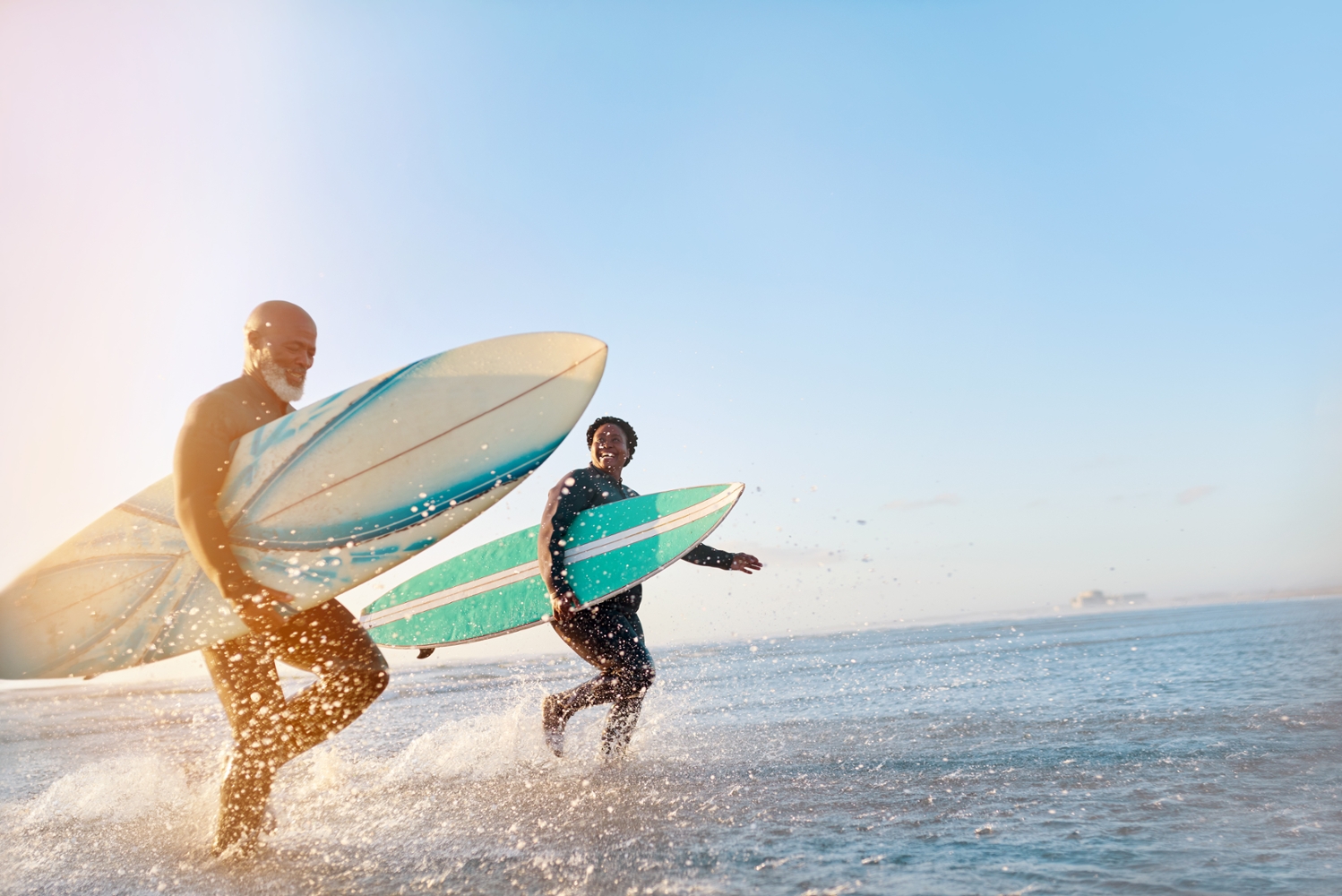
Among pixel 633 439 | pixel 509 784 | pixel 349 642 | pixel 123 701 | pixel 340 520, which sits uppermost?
pixel 633 439

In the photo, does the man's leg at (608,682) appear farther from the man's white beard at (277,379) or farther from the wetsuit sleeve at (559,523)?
the man's white beard at (277,379)

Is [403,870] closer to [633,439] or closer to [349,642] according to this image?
[349,642]

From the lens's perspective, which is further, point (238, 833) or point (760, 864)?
point (238, 833)

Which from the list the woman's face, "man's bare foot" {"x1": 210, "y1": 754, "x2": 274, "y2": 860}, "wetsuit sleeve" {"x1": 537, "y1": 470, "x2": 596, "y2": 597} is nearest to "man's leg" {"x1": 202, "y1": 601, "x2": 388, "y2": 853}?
"man's bare foot" {"x1": 210, "y1": 754, "x2": 274, "y2": 860}

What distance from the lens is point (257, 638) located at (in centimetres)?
270

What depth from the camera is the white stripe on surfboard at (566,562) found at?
4219mm

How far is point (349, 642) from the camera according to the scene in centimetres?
281

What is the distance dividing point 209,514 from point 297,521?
54 centimetres

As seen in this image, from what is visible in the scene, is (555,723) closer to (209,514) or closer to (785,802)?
(785,802)

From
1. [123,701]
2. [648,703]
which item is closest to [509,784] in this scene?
[648,703]

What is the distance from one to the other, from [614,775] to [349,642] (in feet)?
4.76

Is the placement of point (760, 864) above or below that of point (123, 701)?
above

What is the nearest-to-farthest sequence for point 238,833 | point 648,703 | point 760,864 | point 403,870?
point 760,864, point 403,870, point 238,833, point 648,703

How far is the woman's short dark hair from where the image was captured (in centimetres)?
441
